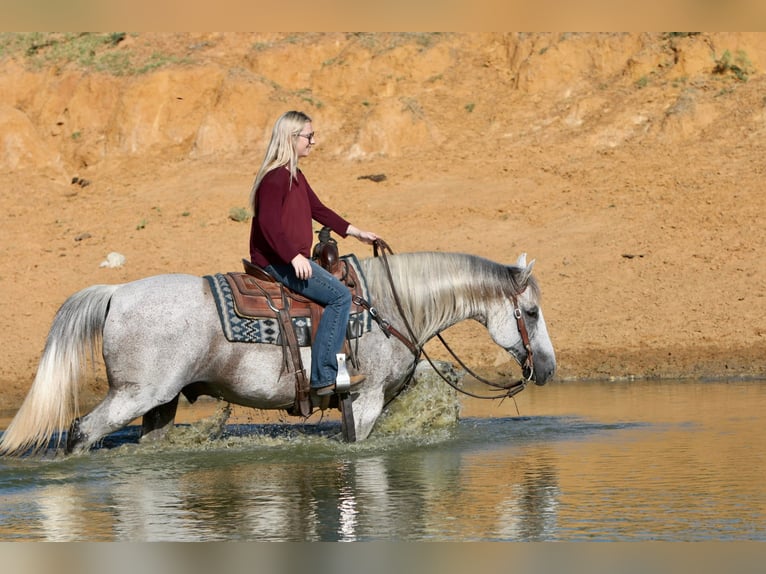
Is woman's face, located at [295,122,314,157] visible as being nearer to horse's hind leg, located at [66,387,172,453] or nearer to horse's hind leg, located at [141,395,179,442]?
horse's hind leg, located at [66,387,172,453]

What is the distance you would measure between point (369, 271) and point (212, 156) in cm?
2164

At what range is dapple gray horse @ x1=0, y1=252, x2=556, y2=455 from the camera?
7.77m

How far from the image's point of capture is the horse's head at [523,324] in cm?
862

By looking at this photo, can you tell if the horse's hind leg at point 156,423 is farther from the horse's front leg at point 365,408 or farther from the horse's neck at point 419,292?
the horse's neck at point 419,292

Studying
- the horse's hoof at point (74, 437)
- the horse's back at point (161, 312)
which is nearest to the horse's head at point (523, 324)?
the horse's back at point (161, 312)

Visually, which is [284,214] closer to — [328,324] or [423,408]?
[328,324]

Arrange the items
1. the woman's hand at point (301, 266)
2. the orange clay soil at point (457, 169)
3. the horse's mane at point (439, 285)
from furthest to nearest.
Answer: the orange clay soil at point (457, 169) < the horse's mane at point (439, 285) < the woman's hand at point (301, 266)

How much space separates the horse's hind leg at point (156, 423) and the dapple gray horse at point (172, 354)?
1 cm

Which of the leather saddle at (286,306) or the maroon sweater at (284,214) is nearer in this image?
the maroon sweater at (284,214)

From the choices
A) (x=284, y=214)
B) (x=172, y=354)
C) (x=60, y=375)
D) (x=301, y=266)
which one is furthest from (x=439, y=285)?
(x=60, y=375)

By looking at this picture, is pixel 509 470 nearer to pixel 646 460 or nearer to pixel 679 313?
pixel 646 460

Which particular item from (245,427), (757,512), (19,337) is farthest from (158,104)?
(757,512)

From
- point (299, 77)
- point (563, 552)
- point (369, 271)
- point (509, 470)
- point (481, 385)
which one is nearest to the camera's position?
point (563, 552)

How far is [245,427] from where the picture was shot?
415 inches
